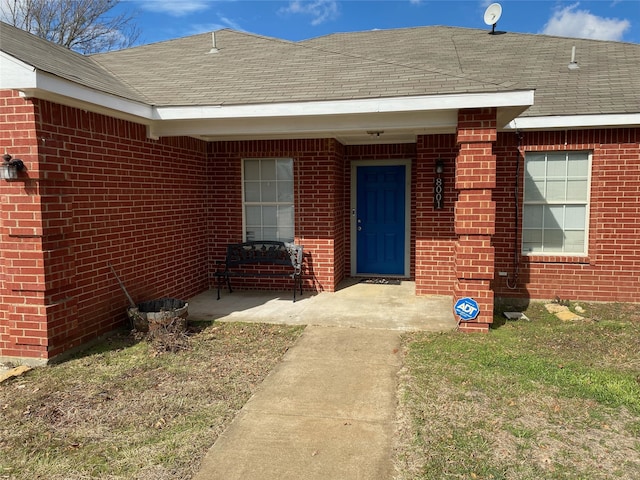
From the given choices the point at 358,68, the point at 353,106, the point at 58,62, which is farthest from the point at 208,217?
the point at 353,106

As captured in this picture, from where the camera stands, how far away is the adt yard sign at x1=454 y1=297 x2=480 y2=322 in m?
5.56

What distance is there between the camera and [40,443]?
10.7ft

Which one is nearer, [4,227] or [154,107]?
[4,227]

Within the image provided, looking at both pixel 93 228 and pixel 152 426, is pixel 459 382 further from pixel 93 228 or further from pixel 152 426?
pixel 93 228

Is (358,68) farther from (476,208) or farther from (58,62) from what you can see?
(58,62)

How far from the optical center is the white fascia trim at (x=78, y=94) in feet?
14.0

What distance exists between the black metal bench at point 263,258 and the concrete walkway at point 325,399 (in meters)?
0.82

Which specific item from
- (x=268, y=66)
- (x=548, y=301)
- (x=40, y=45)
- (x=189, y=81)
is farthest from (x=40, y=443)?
(x=548, y=301)

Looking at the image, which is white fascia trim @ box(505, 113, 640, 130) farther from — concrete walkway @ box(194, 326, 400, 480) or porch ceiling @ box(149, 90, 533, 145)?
concrete walkway @ box(194, 326, 400, 480)

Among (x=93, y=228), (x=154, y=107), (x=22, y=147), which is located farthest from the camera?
(x=154, y=107)

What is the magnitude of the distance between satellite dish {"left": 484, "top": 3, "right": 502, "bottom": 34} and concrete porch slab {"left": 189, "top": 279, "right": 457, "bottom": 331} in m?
6.10

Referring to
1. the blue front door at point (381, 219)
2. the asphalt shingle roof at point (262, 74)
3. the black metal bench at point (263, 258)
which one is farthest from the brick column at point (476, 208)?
the blue front door at point (381, 219)

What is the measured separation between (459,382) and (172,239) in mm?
4865

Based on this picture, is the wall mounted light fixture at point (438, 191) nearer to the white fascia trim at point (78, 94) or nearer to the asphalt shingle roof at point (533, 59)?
the asphalt shingle roof at point (533, 59)
